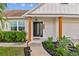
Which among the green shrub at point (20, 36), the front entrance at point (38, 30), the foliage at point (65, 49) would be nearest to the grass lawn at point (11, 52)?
the foliage at point (65, 49)

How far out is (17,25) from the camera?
73.4 feet

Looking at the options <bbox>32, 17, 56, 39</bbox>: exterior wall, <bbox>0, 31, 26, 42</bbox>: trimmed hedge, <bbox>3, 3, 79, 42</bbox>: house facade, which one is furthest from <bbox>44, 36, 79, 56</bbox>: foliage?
<bbox>32, 17, 56, 39</bbox>: exterior wall

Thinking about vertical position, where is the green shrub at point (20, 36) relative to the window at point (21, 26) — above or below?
below

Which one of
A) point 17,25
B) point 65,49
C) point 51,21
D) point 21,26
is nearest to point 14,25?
point 17,25

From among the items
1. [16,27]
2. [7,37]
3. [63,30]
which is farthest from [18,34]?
[63,30]

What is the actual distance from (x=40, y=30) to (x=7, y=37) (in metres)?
4.13

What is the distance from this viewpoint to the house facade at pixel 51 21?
20016 millimetres

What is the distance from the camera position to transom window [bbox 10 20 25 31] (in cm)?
2224

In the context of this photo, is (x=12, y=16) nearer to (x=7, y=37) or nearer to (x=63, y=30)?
(x=7, y=37)

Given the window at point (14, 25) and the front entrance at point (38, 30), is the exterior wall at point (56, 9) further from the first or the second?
the window at point (14, 25)

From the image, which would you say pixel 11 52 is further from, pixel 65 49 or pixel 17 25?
pixel 17 25

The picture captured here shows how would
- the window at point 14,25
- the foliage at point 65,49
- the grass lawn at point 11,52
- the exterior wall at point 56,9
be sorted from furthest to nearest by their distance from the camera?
the window at point 14,25 → the exterior wall at point 56,9 → the grass lawn at point 11,52 → the foliage at point 65,49

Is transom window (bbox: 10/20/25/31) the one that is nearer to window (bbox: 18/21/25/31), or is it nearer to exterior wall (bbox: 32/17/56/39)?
window (bbox: 18/21/25/31)

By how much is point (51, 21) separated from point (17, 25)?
3359mm
